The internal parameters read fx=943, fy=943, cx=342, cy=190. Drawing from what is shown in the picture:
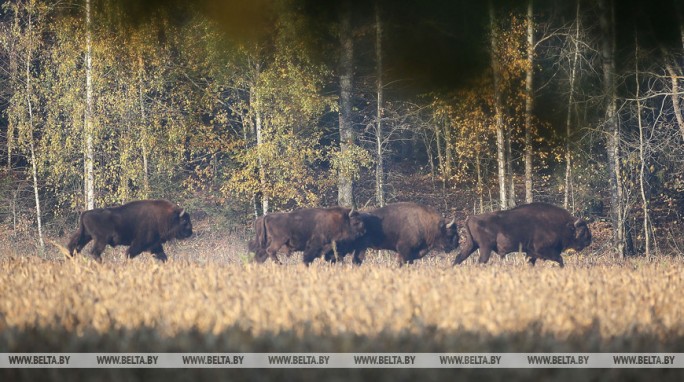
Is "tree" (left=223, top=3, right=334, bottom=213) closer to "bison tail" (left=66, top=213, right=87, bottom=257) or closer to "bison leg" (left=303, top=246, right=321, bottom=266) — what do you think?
"bison leg" (left=303, top=246, right=321, bottom=266)

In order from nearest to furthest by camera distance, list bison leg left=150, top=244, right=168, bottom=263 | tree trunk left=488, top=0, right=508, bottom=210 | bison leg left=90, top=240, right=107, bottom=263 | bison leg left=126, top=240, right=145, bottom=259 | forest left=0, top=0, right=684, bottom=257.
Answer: bison leg left=90, top=240, right=107, bottom=263
bison leg left=126, top=240, right=145, bottom=259
bison leg left=150, top=244, right=168, bottom=263
tree trunk left=488, top=0, right=508, bottom=210
forest left=0, top=0, right=684, bottom=257

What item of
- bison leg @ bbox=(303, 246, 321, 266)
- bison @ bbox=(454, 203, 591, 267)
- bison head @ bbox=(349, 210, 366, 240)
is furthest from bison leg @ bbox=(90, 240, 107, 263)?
bison @ bbox=(454, 203, 591, 267)

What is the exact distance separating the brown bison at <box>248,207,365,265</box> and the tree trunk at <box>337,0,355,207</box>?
6.06 m

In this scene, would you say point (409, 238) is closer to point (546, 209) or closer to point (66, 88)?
point (546, 209)

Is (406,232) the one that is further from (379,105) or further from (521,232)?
(379,105)

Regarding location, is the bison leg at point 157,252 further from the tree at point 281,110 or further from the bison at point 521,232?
→ the bison at point 521,232

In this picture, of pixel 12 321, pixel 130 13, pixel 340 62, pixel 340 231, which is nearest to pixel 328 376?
pixel 12 321

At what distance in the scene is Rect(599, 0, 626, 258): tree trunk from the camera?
24600 mm

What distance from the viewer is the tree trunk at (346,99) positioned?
2705 cm

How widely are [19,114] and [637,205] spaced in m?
20.7

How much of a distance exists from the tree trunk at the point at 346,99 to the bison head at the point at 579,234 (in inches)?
308

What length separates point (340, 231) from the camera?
67.3ft

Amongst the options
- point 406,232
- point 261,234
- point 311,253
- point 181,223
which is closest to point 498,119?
point 406,232

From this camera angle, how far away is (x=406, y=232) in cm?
2161
